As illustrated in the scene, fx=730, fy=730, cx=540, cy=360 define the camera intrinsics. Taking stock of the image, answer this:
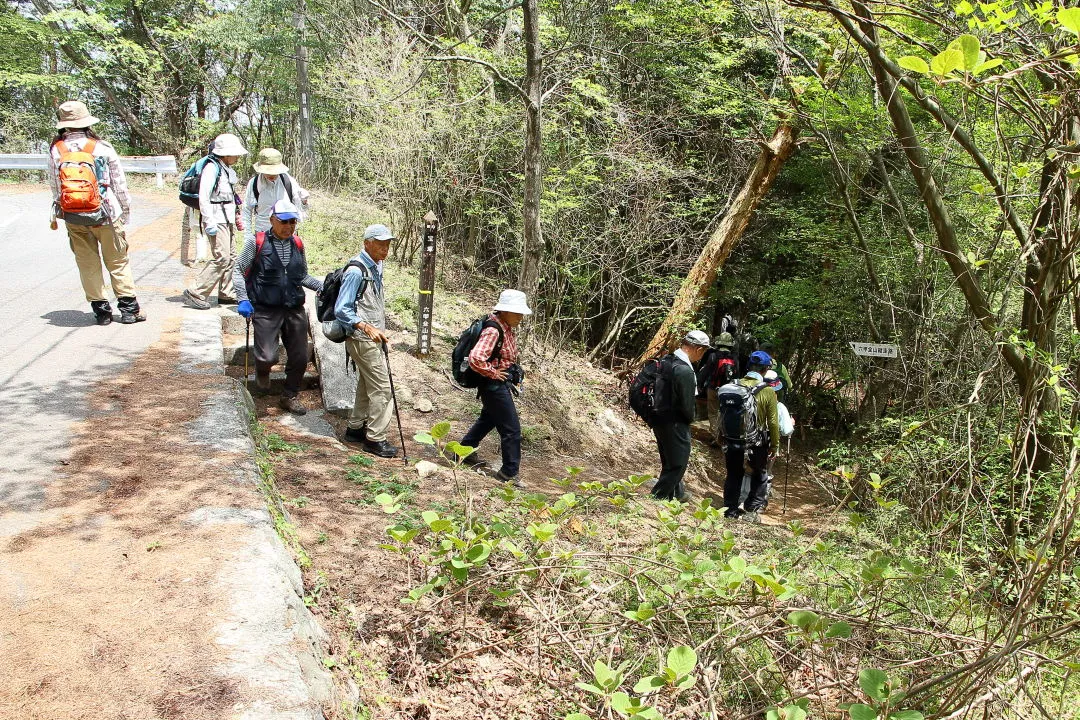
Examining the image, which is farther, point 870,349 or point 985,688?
point 870,349

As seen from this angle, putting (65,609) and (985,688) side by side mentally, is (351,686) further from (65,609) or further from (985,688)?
(985,688)

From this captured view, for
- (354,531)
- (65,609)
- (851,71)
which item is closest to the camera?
(65,609)

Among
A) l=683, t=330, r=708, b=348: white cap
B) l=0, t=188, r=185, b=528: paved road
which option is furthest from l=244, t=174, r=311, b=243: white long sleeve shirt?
Answer: l=683, t=330, r=708, b=348: white cap

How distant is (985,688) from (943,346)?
687 centimetres

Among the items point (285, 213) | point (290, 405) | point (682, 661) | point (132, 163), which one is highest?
point (132, 163)

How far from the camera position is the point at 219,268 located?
8.48 meters

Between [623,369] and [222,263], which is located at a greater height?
[222,263]

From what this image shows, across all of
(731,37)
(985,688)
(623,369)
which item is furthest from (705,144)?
(985,688)

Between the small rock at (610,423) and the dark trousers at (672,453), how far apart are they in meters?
4.30

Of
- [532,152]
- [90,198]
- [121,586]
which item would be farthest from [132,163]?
[121,586]

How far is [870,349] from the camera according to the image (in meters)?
8.09

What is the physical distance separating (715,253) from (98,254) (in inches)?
369

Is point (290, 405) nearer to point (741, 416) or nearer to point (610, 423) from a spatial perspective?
point (741, 416)

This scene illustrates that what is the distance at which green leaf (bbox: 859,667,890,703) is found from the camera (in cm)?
250
